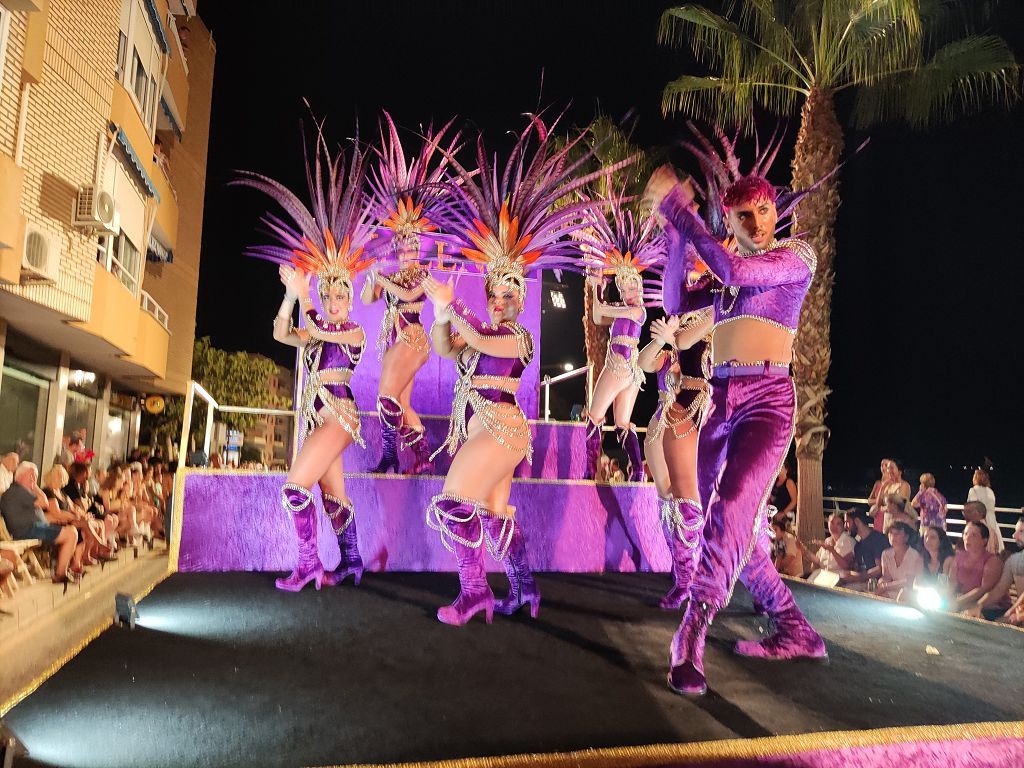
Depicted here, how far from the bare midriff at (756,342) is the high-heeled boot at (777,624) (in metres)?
0.97

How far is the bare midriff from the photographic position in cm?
337

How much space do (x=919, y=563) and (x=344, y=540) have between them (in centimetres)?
450

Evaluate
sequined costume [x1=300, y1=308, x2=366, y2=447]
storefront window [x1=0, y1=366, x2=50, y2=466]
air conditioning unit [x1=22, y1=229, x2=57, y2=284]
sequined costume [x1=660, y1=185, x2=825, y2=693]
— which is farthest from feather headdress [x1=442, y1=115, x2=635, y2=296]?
storefront window [x1=0, y1=366, x2=50, y2=466]

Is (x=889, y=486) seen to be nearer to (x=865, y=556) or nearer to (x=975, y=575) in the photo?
(x=865, y=556)

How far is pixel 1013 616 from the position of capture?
5055 mm

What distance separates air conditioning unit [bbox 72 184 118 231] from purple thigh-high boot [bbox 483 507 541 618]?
8331 mm

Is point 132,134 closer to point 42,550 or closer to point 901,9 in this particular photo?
point 42,550

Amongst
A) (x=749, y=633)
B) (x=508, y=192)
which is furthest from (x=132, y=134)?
(x=749, y=633)

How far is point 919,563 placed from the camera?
589 cm

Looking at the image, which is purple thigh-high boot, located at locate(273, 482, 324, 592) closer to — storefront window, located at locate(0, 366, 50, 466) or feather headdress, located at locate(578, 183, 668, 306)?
feather headdress, located at locate(578, 183, 668, 306)

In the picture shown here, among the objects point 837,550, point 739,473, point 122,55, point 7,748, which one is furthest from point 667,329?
point 122,55

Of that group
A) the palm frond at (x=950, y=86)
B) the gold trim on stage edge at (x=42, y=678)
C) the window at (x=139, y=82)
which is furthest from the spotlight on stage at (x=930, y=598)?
the window at (x=139, y=82)

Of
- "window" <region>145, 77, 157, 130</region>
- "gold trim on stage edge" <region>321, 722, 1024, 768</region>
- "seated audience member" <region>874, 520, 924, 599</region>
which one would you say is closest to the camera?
"gold trim on stage edge" <region>321, 722, 1024, 768</region>

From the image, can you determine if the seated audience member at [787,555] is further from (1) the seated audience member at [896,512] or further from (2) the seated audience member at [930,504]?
(2) the seated audience member at [930,504]
